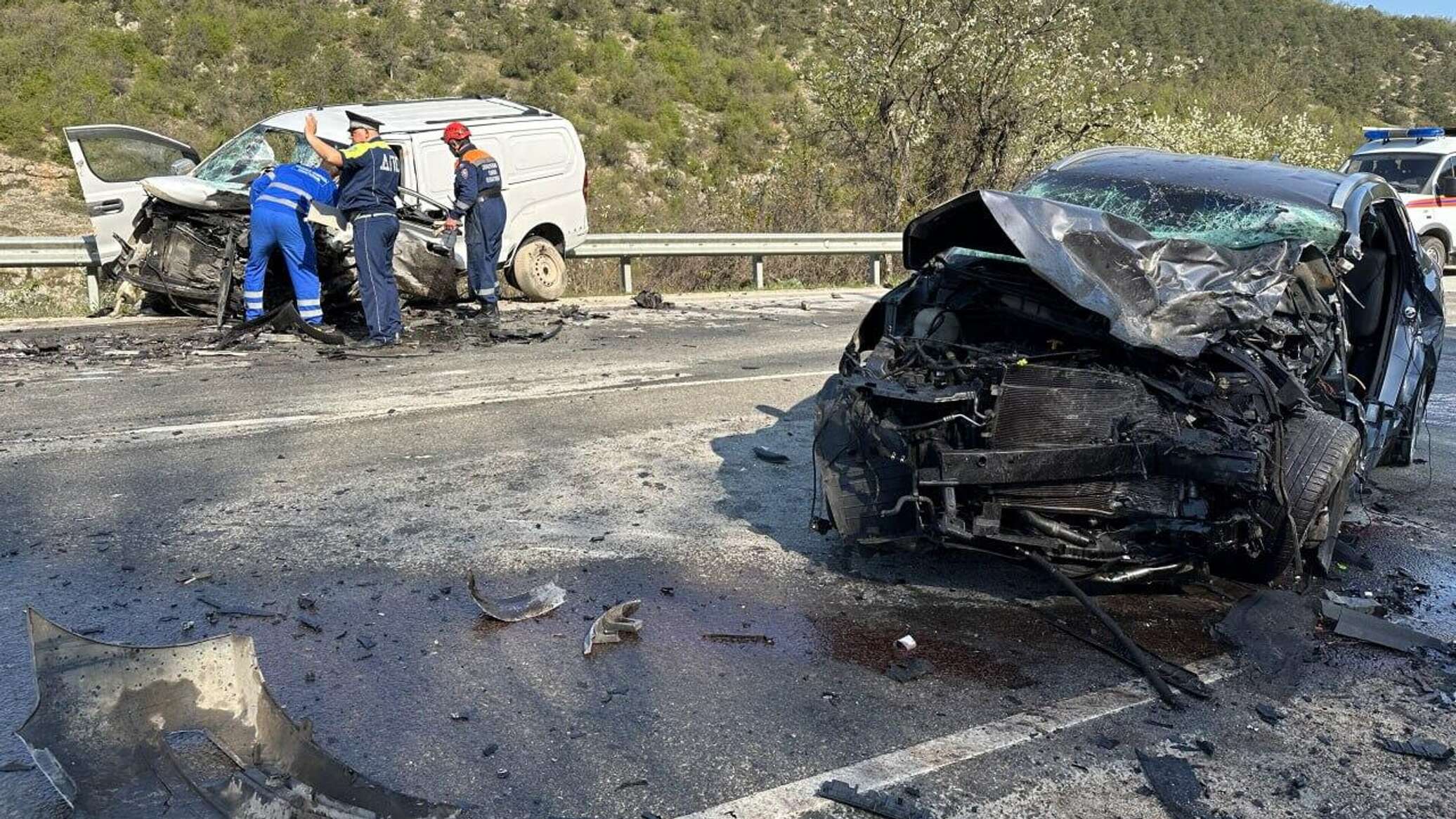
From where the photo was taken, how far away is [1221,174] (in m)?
5.54

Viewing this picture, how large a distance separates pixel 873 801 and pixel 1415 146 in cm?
1975

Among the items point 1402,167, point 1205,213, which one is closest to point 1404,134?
point 1402,167

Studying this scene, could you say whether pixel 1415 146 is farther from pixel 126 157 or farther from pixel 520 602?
pixel 520 602

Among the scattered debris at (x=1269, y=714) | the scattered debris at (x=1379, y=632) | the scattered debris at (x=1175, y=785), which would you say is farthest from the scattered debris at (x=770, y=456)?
the scattered debris at (x=1175, y=785)

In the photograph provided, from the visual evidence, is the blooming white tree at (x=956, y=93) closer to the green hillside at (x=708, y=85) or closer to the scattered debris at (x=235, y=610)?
the green hillside at (x=708, y=85)

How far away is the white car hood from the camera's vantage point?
33.1 feet

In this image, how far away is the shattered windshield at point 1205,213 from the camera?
491cm

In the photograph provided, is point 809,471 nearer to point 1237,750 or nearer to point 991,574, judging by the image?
point 991,574

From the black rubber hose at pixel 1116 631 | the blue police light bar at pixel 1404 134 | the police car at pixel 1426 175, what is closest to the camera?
the black rubber hose at pixel 1116 631

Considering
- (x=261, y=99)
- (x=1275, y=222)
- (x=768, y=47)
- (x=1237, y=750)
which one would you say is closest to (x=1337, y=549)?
(x=1275, y=222)

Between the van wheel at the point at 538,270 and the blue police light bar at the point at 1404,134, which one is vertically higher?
the blue police light bar at the point at 1404,134

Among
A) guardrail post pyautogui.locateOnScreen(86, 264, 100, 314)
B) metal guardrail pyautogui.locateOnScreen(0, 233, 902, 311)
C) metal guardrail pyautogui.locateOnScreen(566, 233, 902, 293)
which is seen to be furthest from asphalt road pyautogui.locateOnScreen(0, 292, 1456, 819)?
metal guardrail pyautogui.locateOnScreen(566, 233, 902, 293)

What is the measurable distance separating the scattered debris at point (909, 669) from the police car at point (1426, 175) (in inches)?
702

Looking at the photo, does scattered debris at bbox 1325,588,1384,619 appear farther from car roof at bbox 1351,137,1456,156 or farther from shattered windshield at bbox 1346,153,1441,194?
car roof at bbox 1351,137,1456,156
